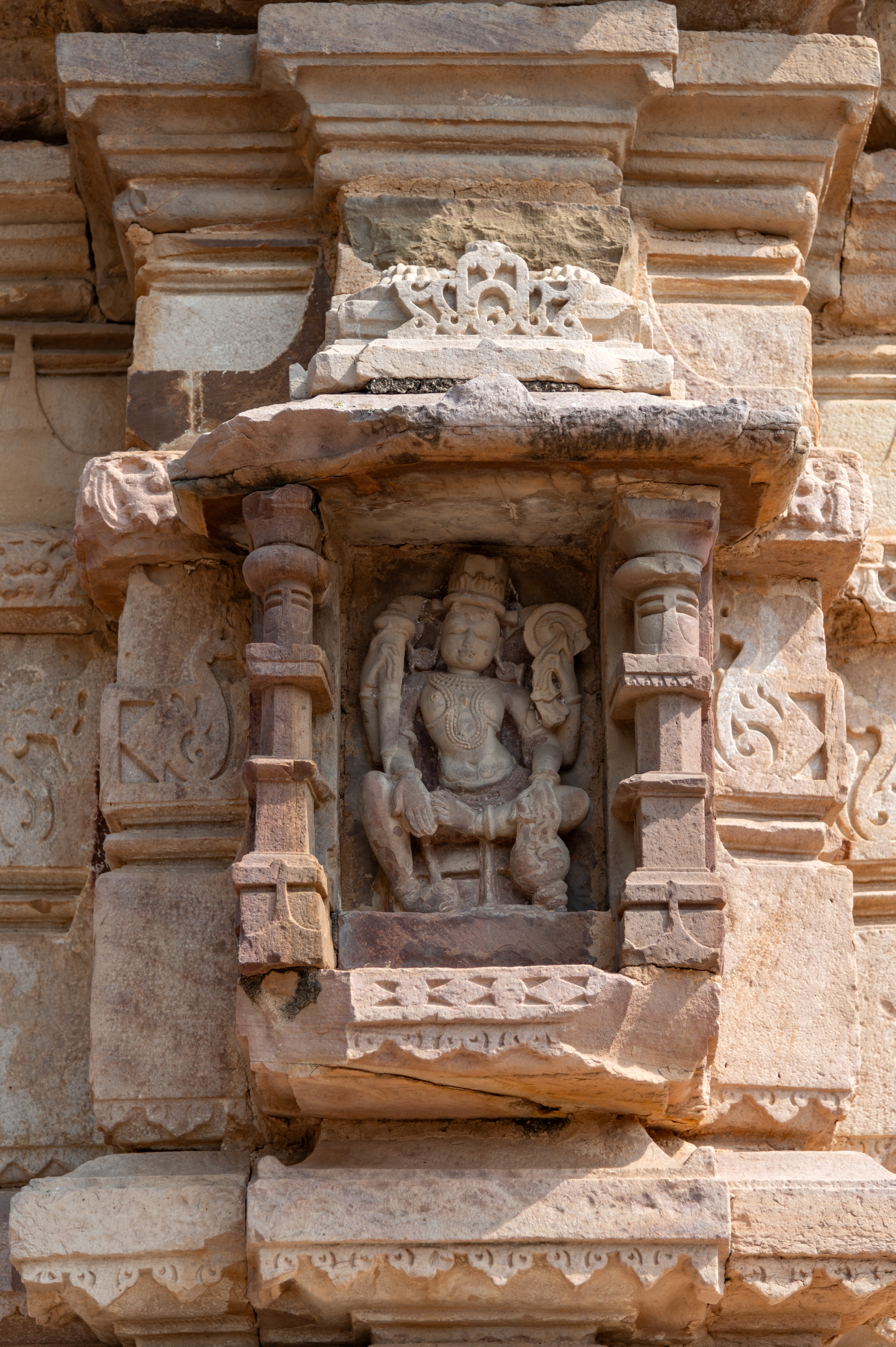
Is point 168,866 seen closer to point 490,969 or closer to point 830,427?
point 490,969

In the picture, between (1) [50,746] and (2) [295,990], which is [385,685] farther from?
(1) [50,746]

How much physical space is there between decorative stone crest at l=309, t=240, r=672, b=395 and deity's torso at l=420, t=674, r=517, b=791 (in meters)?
0.72

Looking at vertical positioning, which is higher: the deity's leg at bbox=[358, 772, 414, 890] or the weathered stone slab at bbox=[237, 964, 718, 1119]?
the deity's leg at bbox=[358, 772, 414, 890]

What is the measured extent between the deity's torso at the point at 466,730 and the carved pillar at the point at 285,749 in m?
0.26

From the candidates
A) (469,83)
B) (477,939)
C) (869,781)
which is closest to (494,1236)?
(477,939)

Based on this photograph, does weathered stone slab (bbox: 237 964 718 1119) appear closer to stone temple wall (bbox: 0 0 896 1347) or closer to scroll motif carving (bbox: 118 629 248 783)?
stone temple wall (bbox: 0 0 896 1347)

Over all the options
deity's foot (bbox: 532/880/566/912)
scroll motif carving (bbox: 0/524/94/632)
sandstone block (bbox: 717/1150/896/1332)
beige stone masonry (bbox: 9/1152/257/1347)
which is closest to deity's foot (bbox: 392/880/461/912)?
deity's foot (bbox: 532/880/566/912)

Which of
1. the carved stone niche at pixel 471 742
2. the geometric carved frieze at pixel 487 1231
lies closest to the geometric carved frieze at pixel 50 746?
the carved stone niche at pixel 471 742

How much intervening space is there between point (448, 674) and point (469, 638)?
→ 10cm

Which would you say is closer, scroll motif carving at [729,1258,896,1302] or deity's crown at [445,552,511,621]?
scroll motif carving at [729,1258,896,1302]

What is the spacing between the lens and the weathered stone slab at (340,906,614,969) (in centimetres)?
376

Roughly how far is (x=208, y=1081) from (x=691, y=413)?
71.9 inches

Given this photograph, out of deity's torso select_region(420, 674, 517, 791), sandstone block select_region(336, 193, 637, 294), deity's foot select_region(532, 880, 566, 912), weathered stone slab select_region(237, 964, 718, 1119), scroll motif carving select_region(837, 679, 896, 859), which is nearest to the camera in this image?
weathered stone slab select_region(237, 964, 718, 1119)

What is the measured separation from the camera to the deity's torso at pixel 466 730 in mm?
4020
